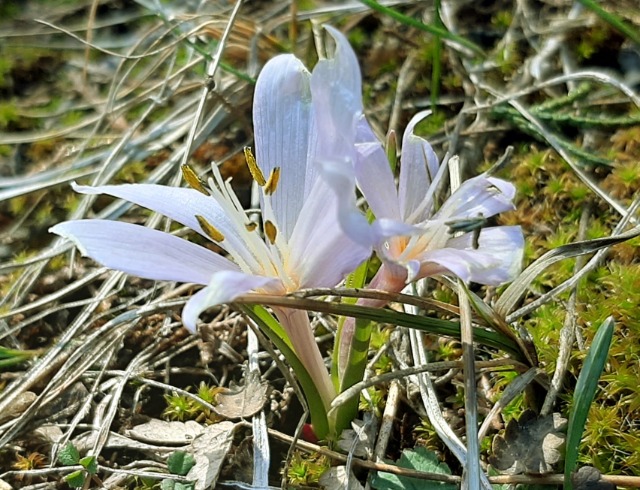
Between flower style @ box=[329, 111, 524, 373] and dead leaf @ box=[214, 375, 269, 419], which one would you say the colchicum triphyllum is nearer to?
flower style @ box=[329, 111, 524, 373]

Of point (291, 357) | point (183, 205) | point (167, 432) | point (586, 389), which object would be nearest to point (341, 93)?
point (183, 205)

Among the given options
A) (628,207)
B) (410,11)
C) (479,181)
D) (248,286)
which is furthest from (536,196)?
(248,286)

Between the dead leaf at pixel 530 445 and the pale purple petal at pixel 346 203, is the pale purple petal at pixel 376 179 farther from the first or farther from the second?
the dead leaf at pixel 530 445

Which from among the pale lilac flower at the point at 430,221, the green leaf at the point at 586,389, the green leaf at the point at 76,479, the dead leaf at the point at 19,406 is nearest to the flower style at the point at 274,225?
the pale lilac flower at the point at 430,221

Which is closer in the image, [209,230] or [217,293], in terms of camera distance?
[217,293]

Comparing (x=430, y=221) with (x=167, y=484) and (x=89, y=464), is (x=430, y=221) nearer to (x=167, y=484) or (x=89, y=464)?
(x=167, y=484)
